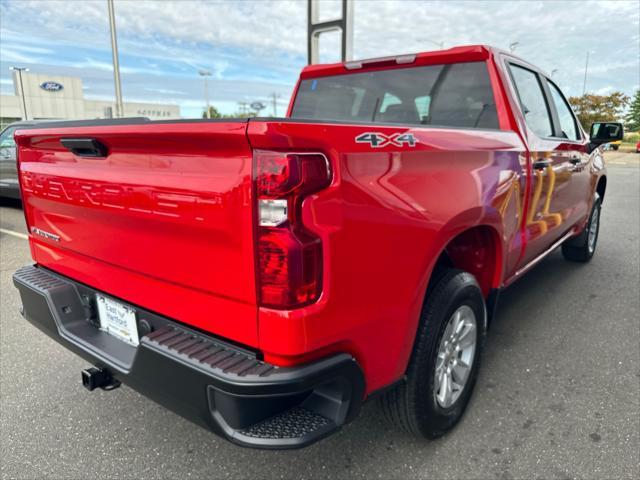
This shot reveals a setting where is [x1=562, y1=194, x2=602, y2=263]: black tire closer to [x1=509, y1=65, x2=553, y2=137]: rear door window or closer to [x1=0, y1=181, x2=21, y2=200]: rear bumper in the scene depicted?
[x1=509, y1=65, x2=553, y2=137]: rear door window

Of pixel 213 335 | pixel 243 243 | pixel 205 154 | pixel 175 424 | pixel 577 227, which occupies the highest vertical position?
pixel 205 154

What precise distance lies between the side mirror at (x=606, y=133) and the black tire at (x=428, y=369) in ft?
9.78

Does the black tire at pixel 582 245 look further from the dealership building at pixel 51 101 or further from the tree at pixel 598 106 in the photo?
the dealership building at pixel 51 101

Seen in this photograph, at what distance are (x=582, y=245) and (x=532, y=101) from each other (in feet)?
8.24

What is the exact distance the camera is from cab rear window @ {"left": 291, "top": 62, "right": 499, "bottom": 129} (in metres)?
3.01

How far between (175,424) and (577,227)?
3.96 m

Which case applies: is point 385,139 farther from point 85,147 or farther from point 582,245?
point 582,245

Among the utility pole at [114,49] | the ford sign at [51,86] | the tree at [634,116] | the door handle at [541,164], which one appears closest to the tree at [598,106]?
the tree at [634,116]

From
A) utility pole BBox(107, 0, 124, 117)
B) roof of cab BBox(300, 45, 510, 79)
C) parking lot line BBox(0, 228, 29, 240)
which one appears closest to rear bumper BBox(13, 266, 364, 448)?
roof of cab BBox(300, 45, 510, 79)

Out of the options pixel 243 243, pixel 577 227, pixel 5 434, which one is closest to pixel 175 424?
pixel 5 434

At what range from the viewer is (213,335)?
168 cm

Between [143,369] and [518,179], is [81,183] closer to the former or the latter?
[143,369]

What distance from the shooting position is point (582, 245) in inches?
205

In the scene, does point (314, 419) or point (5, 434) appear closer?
point (314, 419)
